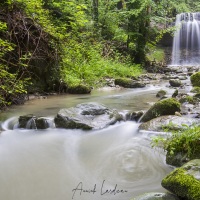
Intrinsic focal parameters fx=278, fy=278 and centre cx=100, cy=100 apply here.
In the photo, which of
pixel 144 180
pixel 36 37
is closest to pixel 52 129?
pixel 144 180

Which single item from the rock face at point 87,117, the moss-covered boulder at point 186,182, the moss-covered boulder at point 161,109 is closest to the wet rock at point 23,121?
the rock face at point 87,117

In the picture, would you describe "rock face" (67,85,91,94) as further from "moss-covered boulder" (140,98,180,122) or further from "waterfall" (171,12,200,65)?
"waterfall" (171,12,200,65)

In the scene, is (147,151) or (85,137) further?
(85,137)

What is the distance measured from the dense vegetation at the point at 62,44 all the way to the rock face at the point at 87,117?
100 centimetres

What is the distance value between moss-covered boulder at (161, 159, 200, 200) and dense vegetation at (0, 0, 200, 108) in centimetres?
335

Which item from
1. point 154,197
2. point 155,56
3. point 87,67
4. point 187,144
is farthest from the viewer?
point 155,56

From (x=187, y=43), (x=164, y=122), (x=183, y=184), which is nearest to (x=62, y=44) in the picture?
(x=164, y=122)

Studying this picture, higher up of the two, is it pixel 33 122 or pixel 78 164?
pixel 33 122

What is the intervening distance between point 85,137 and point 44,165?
44.9 inches

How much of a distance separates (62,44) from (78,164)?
4730 mm

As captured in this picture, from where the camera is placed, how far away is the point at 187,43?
831 inches

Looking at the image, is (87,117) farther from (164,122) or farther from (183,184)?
(183,184)

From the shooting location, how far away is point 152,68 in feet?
51.6

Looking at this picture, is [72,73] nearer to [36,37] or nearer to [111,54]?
[36,37]
